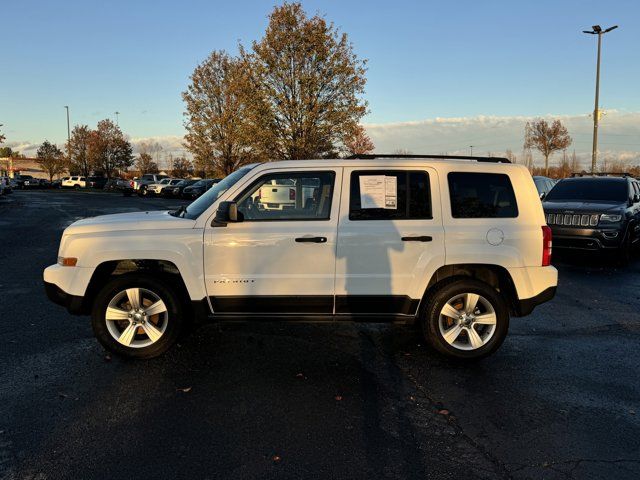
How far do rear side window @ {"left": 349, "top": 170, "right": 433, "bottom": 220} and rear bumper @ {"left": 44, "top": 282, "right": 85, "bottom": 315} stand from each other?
2.68 metres

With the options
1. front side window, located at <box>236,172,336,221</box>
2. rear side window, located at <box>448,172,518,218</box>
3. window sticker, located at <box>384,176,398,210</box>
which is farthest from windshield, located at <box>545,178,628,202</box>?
front side window, located at <box>236,172,336,221</box>

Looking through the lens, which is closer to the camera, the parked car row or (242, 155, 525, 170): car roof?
(242, 155, 525, 170): car roof

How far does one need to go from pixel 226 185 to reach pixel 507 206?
2755 millimetres

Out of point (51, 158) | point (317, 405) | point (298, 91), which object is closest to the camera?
point (317, 405)

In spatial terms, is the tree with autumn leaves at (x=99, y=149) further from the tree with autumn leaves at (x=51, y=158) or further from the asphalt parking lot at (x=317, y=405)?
the asphalt parking lot at (x=317, y=405)

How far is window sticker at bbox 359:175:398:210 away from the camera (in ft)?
15.1

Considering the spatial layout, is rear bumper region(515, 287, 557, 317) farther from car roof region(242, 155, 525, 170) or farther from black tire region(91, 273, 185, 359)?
black tire region(91, 273, 185, 359)

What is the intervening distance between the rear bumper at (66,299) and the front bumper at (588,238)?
30.0ft

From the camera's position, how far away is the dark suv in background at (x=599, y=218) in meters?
9.92

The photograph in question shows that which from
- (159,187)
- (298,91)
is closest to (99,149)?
(159,187)

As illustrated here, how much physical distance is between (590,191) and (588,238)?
6.42ft

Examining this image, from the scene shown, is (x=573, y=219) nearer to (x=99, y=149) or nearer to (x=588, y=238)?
(x=588, y=238)

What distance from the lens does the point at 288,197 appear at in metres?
4.68

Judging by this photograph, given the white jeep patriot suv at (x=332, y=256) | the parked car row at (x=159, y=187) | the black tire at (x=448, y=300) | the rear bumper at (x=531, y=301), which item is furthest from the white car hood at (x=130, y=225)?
the parked car row at (x=159, y=187)
